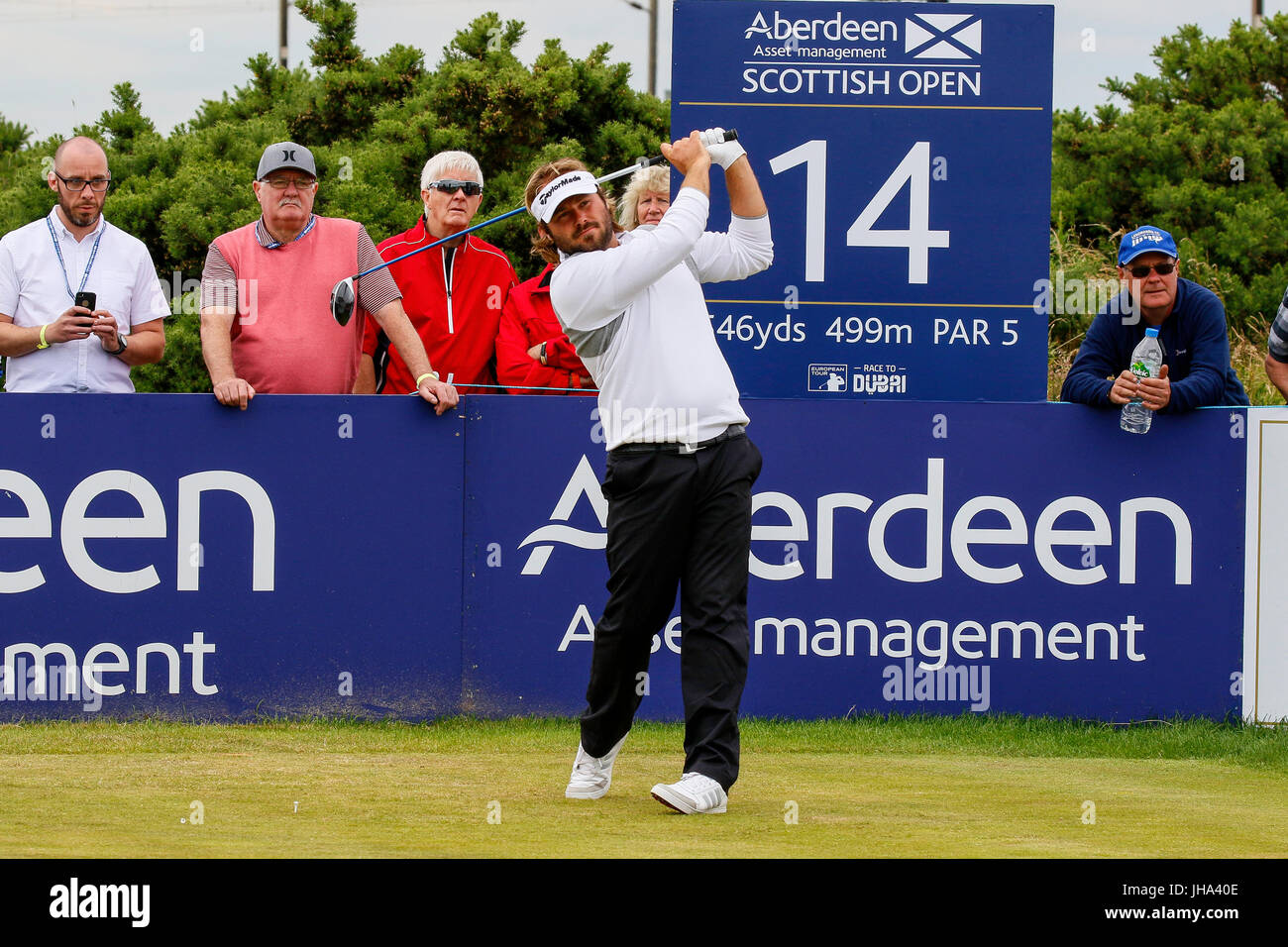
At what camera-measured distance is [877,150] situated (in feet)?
26.6

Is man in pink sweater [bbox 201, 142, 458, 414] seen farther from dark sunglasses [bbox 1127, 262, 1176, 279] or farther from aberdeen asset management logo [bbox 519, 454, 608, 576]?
dark sunglasses [bbox 1127, 262, 1176, 279]

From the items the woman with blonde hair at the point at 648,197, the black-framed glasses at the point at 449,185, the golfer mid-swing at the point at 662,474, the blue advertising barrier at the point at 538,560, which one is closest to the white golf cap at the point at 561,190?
the golfer mid-swing at the point at 662,474

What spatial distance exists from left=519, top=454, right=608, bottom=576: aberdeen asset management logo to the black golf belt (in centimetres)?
191

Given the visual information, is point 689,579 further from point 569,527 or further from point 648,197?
point 648,197

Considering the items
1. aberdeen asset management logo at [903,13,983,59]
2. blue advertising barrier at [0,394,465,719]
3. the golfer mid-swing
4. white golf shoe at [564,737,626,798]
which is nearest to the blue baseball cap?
aberdeen asset management logo at [903,13,983,59]

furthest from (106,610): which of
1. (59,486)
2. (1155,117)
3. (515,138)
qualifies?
(1155,117)

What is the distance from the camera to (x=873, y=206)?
8125mm

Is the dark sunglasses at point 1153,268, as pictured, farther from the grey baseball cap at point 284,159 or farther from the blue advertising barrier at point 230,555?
the grey baseball cap at point 284,159

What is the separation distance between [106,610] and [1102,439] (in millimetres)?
4311

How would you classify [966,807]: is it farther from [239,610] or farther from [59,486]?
→ [59,486]

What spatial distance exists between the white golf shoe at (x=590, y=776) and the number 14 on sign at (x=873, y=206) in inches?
126

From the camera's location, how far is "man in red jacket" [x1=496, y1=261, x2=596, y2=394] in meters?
7.95

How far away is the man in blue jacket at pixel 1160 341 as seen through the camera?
754 centimetres

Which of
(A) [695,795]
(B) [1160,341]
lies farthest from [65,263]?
(B) [1160,341]
